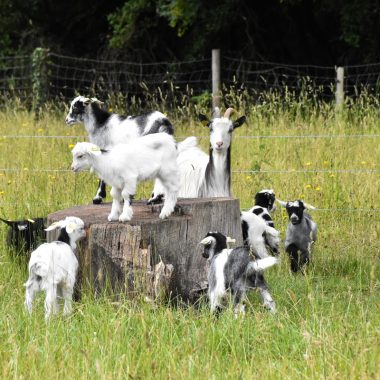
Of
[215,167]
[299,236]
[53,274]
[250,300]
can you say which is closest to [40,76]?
[215,167]

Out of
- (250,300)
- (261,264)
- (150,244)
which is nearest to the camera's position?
(261,264)

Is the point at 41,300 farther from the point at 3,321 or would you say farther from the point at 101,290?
the point at 3,321

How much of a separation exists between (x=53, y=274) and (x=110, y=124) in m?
2.22

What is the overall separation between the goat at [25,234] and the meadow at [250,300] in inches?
9.2

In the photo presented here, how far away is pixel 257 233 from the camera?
867cm

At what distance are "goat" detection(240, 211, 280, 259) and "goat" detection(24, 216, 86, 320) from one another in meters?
2.13

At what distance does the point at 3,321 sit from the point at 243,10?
1414 centimetres

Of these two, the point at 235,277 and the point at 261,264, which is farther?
the point at 235,277

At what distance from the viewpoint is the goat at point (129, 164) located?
7148 millimetres

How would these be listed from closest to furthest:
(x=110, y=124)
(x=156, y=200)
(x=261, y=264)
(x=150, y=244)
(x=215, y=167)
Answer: (x=261, y=264) → (x=150, y=244) → (x=156, y=200) → (x=110, y=124) → (x=215, y=167)

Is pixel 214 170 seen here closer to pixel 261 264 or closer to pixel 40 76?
pixel 261 264

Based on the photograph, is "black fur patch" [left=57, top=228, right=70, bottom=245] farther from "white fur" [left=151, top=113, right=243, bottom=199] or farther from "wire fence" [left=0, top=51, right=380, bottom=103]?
"wire fence" [left=0, top=51, right=380, bottom=103]

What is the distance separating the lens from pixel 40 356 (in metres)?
5.44

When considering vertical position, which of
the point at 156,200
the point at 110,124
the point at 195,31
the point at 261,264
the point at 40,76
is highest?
the point at 195,31
